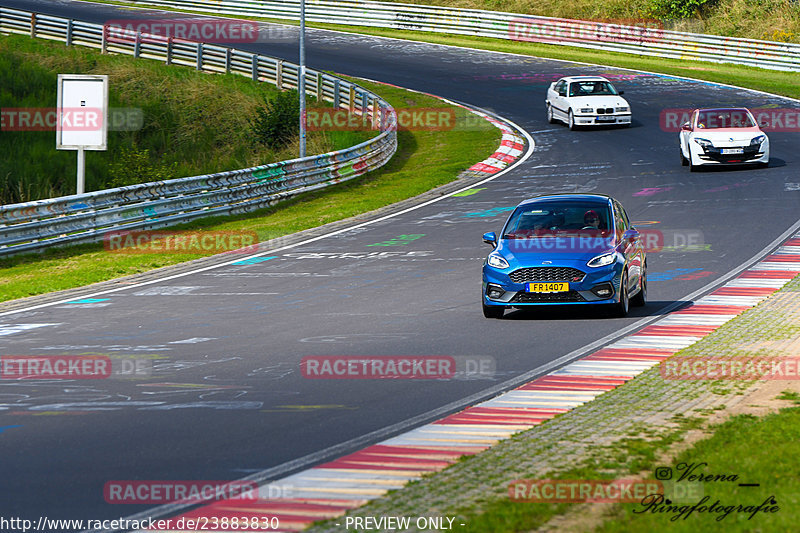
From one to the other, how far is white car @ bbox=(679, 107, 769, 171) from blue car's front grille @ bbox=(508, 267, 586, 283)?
55.8 ft

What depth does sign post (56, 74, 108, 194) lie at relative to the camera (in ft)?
77.8

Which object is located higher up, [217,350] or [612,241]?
[612,241]

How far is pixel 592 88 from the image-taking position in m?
39.1

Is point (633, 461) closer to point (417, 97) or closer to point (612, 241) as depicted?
point (612, 241)

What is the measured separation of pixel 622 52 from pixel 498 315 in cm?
4659

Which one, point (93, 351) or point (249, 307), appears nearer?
point (93, 351)

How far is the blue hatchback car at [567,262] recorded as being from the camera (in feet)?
→ 47.8

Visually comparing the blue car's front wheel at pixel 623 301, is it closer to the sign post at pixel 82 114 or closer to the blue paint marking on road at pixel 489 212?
the blue paint marking on road at pixel 489 212

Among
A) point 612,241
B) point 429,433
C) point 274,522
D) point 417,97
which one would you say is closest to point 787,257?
point 612,241

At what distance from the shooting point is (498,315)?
15.0 meters

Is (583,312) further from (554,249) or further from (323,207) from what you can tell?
(323,207)

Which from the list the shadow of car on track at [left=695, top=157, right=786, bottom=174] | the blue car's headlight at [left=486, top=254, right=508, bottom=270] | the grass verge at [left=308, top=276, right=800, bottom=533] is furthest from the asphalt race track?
the grass verge at [left=308, top=276, right=800, bottom=533]

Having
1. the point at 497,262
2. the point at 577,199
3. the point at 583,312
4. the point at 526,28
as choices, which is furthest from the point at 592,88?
the point at 497,262

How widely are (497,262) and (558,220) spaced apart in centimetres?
140
